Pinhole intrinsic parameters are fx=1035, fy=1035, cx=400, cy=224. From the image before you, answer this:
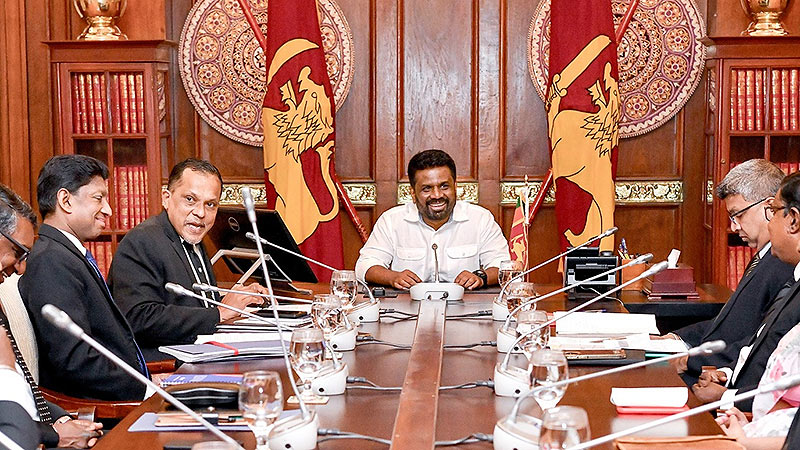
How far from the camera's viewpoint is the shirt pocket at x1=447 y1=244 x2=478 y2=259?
4566 mm

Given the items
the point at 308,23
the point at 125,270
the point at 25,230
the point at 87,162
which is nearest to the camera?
the point at 25,230

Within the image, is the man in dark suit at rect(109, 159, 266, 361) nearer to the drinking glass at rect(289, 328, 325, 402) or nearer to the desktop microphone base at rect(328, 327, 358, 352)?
the desktop microphone base at rect(328, 327, 358, 352)

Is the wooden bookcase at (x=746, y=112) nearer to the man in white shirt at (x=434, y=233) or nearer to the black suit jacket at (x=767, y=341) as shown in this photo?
the man in white shirt at (x=434, y=233)

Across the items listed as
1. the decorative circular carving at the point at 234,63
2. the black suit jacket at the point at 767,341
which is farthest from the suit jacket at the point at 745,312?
the decorative circular carving at the point at 234,63

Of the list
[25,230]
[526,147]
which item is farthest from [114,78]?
[25,230]

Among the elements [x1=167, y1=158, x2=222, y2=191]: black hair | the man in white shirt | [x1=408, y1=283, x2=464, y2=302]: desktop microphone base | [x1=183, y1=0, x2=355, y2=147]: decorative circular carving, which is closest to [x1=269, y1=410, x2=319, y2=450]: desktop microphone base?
[x1=408, y1=283, x2=464, y2=302]: desktop microphone base

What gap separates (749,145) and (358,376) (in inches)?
152

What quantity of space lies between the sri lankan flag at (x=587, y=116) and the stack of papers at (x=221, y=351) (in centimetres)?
298

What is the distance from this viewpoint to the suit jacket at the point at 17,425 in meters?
1.93

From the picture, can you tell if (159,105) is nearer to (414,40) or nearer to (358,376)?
(414,40)

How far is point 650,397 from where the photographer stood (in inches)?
87.0

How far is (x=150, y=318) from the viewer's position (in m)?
3.41

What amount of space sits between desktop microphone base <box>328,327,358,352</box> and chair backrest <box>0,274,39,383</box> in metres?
0.86

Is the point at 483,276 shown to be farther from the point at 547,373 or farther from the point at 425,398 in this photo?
the point at 547,373
